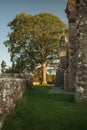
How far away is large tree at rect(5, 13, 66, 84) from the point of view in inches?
2073

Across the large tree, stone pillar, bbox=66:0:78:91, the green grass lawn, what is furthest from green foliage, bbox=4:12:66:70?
the green grass lawn

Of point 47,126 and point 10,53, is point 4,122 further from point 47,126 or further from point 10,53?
point 10,53

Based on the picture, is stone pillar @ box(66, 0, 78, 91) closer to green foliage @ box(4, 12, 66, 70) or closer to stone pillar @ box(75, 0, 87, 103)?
stone pillar @ box(75, 0, 87, 103)

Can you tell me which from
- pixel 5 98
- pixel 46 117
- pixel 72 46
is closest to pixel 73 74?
pixel 72 46

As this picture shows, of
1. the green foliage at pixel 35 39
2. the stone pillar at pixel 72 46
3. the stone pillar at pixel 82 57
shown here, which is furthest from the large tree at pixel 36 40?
the stone pillar at pixel 82 57

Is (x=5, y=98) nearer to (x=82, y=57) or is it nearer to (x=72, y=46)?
(x=82, y=57)

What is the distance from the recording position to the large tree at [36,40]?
52656 mm

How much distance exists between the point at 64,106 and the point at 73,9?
14.5 meters

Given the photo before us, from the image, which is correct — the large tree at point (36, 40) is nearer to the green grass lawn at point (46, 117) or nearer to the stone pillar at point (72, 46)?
the stone pillar at point (72, 46)

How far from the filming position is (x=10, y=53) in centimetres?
5475

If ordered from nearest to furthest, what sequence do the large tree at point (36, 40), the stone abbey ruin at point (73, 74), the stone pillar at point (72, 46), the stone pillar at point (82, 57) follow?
the stone abbey ruin at point (73, 74), the stone pillar at point (82, 57), the stone pillar at point (72, 46), the large tree at point (36, 40)

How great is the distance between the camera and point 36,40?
5228 cm

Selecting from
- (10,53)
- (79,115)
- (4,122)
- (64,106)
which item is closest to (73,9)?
(64,106)

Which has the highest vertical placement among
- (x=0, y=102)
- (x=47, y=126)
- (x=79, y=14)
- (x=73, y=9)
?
(x=73, y=9)
